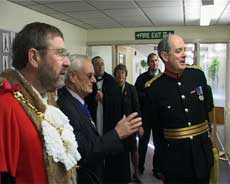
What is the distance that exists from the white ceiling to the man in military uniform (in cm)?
254

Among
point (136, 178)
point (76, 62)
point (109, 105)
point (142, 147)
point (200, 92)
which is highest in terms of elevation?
point (76, 62)

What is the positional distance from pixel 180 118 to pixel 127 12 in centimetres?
349

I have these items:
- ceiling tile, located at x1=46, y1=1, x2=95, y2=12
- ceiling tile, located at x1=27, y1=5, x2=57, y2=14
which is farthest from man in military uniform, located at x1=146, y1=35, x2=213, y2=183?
ceiling tile, located at x1=27, y1=5, x2=57, y2=14

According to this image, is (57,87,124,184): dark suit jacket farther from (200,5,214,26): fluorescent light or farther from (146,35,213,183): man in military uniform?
(200,5,214,26): fluorescent light

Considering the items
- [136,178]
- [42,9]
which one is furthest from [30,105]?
[42,9]

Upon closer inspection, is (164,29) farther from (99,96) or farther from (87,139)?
(87,139)

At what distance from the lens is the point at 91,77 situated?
1974 millimetres

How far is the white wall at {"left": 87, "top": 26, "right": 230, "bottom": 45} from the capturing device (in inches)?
270

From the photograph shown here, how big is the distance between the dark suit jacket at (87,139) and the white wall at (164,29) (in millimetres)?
5396

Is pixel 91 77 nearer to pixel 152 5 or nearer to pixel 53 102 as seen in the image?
pixel 53 102

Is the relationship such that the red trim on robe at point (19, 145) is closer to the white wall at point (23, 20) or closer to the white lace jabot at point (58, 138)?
the white lace jabot at point (58, 138)

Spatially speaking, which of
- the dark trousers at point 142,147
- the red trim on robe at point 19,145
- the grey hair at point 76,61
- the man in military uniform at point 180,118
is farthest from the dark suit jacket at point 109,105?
the red trim on robe at point 19,145

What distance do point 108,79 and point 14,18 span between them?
1.54 meters

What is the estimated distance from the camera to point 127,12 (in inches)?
211
